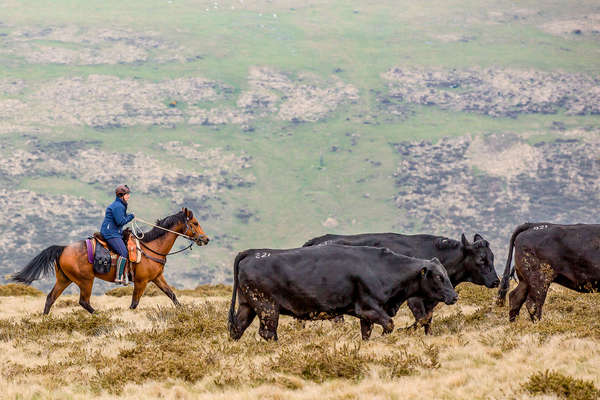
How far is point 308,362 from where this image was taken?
11.6m

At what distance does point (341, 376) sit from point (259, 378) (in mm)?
1185

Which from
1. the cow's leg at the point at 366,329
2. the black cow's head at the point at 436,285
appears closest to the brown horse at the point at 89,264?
the cow's leg at the point at 366,329

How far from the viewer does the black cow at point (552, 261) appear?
16172 mm

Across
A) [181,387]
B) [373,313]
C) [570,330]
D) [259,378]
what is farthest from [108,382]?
[570,330]

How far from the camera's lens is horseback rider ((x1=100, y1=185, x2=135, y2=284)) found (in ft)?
63.9

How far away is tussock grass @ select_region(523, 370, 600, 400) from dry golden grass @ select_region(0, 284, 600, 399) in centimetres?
2

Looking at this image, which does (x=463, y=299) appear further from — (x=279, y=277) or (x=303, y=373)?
(x=303, y=373)

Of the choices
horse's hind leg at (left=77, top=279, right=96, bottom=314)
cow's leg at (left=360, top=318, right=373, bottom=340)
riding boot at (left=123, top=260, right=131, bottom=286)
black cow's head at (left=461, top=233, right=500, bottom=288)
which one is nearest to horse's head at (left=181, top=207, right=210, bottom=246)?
riding boot at (left=123, top=260, right=131, bottom=286)

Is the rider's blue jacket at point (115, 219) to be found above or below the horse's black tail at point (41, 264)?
above

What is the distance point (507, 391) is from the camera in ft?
33.4

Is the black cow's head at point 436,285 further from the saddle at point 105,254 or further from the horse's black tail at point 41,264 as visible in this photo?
the horse's black tail at point 41,264

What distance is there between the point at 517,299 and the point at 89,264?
10.8 m

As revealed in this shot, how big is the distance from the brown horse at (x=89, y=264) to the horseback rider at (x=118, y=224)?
300mm

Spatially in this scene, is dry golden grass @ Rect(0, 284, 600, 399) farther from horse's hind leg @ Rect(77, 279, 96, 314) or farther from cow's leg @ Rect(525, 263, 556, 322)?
horse's hind leg @ Rect(77, 279, 96, 314)
